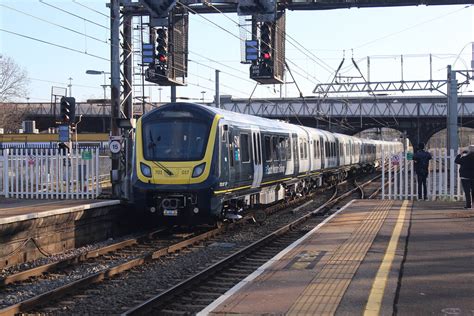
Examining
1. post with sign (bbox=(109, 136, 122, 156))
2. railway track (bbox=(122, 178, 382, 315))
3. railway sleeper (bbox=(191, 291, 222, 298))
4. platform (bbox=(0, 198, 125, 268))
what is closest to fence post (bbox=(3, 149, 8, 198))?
platform (bbox=(0, 198, 125, 268))

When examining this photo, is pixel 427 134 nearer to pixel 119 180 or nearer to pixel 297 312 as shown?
pixel 119 180

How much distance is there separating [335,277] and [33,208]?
8.40 meters

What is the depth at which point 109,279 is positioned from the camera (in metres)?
9.20

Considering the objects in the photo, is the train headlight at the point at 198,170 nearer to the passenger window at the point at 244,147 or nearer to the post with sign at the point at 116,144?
the passenger window at the point at 244,147

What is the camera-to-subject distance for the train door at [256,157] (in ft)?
51.4

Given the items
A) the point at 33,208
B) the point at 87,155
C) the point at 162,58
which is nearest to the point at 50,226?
the point at 33,208

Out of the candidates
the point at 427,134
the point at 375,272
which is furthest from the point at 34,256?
the point at 427,134

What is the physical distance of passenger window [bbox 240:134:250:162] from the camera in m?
14.7

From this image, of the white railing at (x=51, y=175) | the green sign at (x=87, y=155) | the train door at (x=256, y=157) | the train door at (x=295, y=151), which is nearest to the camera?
the train door at (x=256, y=157)

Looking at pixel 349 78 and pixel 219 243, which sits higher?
pixel 349 78

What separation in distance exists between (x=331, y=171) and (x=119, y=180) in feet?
54.5

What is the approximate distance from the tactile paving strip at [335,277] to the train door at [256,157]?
3.94m

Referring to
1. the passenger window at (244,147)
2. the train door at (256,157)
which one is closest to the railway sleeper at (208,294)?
the passenger window at (244,147)

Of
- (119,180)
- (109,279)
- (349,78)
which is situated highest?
(349,78)
